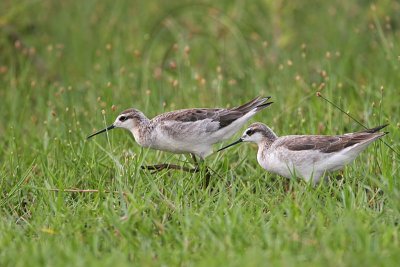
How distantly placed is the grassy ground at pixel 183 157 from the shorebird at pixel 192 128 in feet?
0.75

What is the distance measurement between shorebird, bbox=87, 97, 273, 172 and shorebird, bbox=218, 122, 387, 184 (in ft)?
1.61

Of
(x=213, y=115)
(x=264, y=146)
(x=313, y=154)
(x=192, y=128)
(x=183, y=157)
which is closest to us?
(x=313, y=154)

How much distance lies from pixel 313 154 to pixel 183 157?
1.64 meters

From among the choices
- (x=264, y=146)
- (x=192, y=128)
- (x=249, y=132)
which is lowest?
(x=264, y=146)

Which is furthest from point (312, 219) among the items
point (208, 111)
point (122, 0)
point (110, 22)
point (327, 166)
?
point (122, 0)

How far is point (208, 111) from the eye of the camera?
7.09m

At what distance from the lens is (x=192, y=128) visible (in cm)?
694

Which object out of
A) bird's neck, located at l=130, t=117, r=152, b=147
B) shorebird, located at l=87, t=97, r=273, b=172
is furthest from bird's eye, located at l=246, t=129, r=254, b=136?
bird's neck, located at l=130, t=117, r=152, b=147

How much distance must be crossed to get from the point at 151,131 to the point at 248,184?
981 millimetres

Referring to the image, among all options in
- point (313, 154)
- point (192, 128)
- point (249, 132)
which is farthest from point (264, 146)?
point (192, 128)

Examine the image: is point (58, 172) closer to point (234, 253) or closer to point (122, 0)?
point (234, 253)

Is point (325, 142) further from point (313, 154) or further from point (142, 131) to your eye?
point (142, 131)

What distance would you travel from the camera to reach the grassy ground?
5.30m

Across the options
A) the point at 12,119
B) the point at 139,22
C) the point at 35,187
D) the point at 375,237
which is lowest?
the point at 375,237
